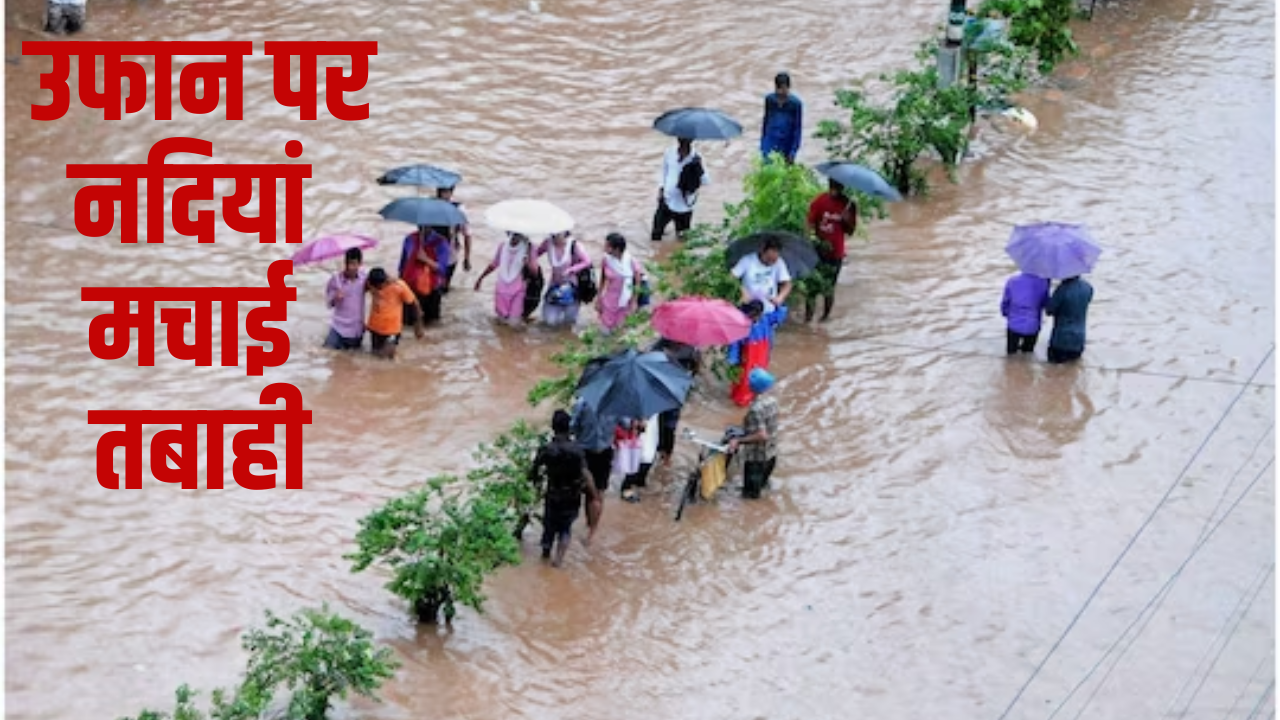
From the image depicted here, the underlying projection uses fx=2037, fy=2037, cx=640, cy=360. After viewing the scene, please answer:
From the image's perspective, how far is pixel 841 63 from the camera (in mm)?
22000

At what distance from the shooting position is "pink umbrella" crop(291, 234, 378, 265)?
14.8 metres

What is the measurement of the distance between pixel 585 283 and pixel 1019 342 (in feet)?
11.2

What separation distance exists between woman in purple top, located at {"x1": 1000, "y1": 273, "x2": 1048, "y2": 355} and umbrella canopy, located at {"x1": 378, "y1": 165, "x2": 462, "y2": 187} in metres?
4.43

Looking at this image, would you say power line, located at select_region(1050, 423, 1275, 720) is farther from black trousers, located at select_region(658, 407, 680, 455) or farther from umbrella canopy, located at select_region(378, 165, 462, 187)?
umbrella canopy, located at select_region(378, 165, 462, 187)

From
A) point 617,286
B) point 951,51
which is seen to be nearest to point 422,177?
point 617,286

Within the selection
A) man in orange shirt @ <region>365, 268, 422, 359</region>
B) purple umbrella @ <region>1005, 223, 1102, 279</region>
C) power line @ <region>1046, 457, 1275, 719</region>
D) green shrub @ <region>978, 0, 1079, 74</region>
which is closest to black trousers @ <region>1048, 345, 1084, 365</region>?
purple umbrella @ <region>1005, 223, 1102, 279</region>

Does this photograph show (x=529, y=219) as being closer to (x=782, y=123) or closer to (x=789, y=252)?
(x=789, y=252)

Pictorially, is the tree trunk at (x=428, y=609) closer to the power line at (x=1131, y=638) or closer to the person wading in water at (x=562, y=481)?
the person wading in water at (x=562, y=481)

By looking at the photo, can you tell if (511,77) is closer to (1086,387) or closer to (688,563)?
(1086,387)

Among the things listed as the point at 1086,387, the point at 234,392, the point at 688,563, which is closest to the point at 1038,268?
the point at 1086,387

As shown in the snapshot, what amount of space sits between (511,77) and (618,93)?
109cm

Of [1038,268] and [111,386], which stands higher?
[1038,268]

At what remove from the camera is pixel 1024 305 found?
15734 millimetres

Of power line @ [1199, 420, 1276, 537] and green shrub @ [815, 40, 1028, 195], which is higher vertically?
green shrub @ [815, 40, 1028, 195]
